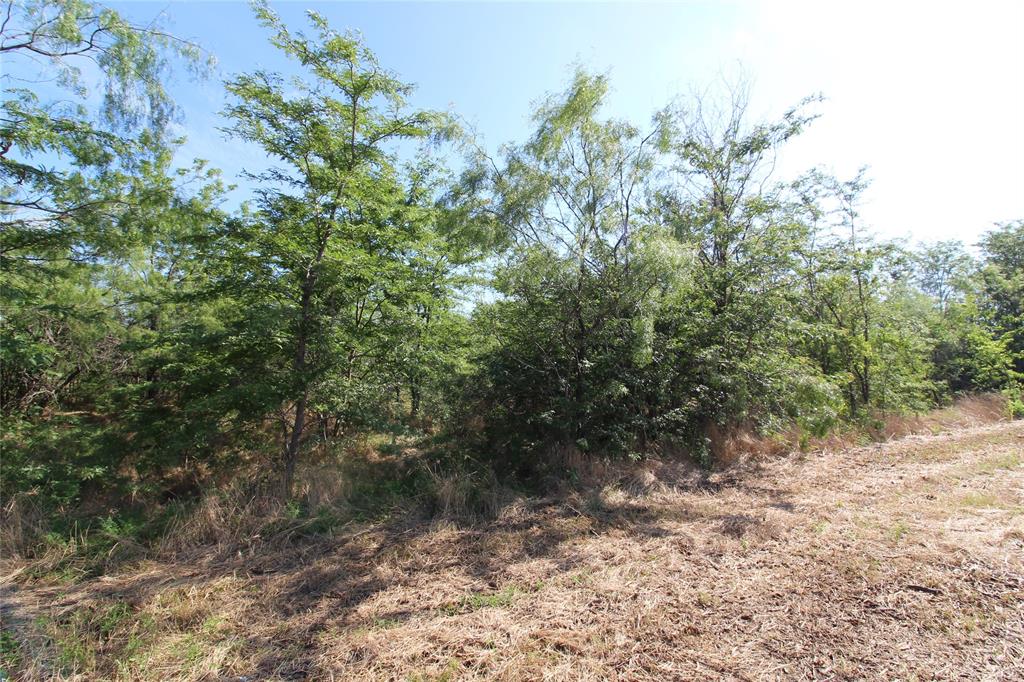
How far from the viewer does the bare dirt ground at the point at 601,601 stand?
2.72 metres

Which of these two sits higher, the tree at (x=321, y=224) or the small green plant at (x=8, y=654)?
the tree at (x=321, y=224)

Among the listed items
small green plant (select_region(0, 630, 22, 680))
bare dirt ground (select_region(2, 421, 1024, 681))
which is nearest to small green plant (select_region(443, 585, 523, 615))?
bare dirt ground (select_region(2, 421, 1024, 681))

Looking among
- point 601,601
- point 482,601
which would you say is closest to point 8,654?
point 482,601

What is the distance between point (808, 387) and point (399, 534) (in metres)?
6.83

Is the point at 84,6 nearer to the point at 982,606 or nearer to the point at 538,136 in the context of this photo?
the point at 538,136

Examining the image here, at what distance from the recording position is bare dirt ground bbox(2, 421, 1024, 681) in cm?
272

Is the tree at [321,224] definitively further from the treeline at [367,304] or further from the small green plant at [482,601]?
the small green plant at [482,601]

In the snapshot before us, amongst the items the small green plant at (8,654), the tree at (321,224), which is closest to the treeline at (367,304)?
the tree at (321,224)

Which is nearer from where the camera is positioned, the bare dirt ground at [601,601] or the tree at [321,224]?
the bare dirt ground at [601,601]

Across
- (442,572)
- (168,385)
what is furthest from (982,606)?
(168,385)

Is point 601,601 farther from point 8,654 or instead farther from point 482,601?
point 8,654

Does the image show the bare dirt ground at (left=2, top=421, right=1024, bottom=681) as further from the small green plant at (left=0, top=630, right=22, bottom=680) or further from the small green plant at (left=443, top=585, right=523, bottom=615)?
the small green plant at (left=0, top=630, right=22, bottom=680)

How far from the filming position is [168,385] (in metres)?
6.13

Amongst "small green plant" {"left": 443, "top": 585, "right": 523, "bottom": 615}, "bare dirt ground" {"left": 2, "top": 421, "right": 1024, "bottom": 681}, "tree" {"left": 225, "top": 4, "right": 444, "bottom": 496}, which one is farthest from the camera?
"tree" {"left": 225, "top": 4, "right": 444, "bottom": 496}
